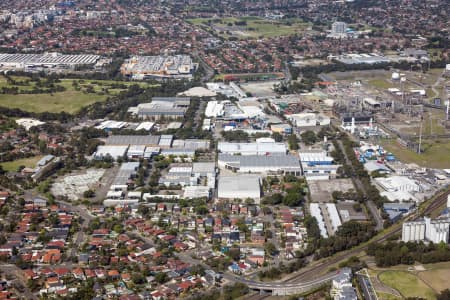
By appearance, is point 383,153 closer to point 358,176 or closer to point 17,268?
point 358,176

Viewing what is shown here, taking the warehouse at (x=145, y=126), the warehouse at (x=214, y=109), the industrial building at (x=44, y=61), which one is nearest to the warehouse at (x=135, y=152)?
the warehouse at (x=145, y=126)

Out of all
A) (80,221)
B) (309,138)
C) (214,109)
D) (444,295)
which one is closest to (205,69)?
(214,109)

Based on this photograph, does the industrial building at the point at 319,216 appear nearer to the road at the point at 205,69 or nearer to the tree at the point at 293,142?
the tree at the point at 293,142

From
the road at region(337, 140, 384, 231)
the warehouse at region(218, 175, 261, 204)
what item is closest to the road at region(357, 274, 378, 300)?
the road at region(337, 140, 384, 231)

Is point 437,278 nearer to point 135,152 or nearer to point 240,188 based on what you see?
point 240,188

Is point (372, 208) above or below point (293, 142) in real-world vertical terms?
below

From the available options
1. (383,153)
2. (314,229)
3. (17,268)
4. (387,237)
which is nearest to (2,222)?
(17,268)
